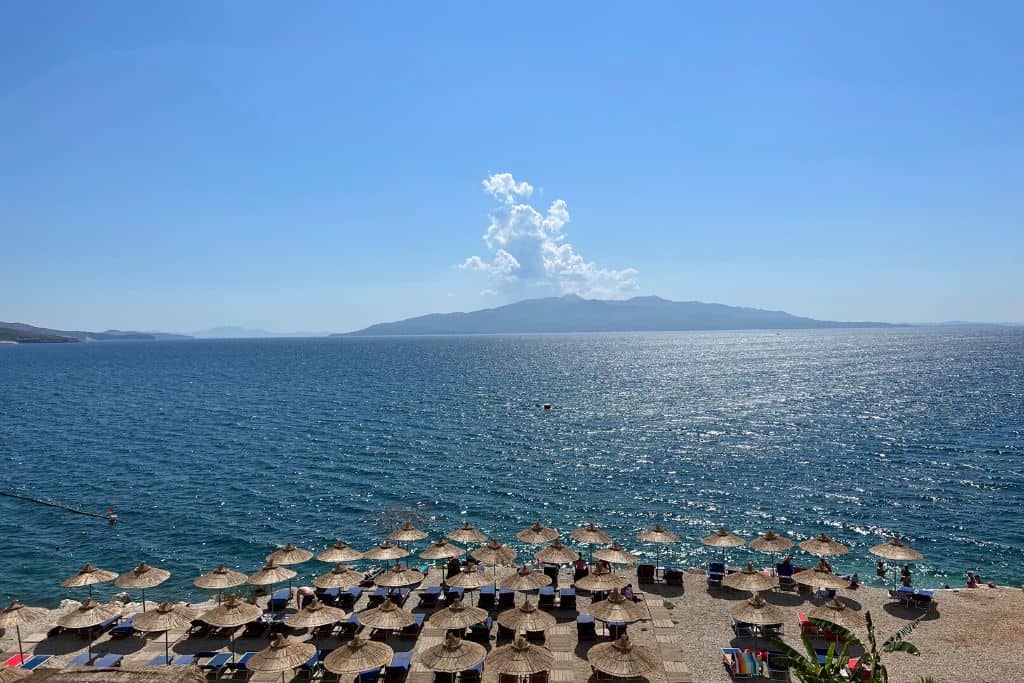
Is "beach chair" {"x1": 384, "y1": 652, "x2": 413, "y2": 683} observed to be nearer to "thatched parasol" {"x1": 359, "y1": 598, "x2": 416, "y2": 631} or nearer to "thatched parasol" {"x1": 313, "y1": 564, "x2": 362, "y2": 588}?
"thatched parasol" {"x1": 359, "y1": 598, "x2": 416, "y2": 631}

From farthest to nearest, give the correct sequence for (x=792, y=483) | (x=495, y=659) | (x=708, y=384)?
(x=708, y=384)
(x=792, y=483)
(x=495, y=659)

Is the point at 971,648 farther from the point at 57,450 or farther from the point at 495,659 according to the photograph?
the point at 57,450

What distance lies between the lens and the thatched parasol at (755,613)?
841 inches

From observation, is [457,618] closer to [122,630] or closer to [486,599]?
[486,599]

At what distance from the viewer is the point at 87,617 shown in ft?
72.8

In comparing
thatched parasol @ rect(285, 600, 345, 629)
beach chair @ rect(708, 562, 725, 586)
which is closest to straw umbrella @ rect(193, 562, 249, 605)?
thatched parasol @ rect(285, 600, 345, 629)

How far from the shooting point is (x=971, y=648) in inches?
863

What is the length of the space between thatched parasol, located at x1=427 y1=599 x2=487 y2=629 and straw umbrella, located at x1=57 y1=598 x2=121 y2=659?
1256cm

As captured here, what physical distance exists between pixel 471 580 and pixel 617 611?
21.2 feet

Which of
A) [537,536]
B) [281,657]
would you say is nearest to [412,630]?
[281,657]

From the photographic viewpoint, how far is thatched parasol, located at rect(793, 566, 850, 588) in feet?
82.4

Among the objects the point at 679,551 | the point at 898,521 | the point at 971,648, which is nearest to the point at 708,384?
the point at 898,521

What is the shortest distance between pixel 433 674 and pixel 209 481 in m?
39.0

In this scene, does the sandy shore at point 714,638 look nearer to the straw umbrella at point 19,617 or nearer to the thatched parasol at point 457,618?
the straw umbrella at point 19,617
